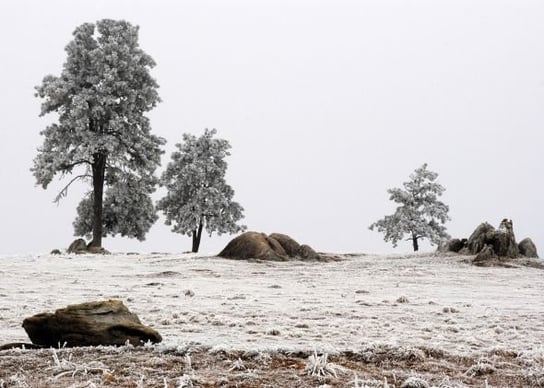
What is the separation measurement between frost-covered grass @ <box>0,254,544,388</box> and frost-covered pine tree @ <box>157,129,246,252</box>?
63.6 feet

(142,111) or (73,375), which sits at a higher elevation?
(142,111)

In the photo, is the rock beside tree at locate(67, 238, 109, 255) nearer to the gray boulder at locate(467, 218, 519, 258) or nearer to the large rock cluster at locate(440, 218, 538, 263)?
the large rock cluster at locate(440, 218, 538, 263)

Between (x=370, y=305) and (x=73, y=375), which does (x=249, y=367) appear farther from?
(x=370, y=305)

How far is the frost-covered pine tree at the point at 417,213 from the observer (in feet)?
135

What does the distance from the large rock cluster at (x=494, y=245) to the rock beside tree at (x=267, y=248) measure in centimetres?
600

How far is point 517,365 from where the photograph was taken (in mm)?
5707

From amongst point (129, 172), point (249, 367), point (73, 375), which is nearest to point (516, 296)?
point (249, 367)

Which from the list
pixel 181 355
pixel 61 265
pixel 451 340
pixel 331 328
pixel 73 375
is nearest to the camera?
pixel 73 375

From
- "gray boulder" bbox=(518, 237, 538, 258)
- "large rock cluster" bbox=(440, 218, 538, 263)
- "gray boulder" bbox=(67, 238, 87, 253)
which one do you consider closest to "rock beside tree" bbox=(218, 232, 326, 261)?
"large rock cluster" bbox=(440, 218, 538, 263)

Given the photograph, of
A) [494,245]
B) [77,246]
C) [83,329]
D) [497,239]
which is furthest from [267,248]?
[83,329]

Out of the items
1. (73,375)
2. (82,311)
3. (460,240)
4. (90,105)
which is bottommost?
(73,375)

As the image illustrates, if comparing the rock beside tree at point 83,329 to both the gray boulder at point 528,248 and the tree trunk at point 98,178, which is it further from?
the tree trunk at point 98,178

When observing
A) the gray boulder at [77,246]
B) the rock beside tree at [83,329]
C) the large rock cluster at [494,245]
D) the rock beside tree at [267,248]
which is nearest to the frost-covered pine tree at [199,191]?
the gray boulder at [77,246]

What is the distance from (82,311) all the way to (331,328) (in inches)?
130
